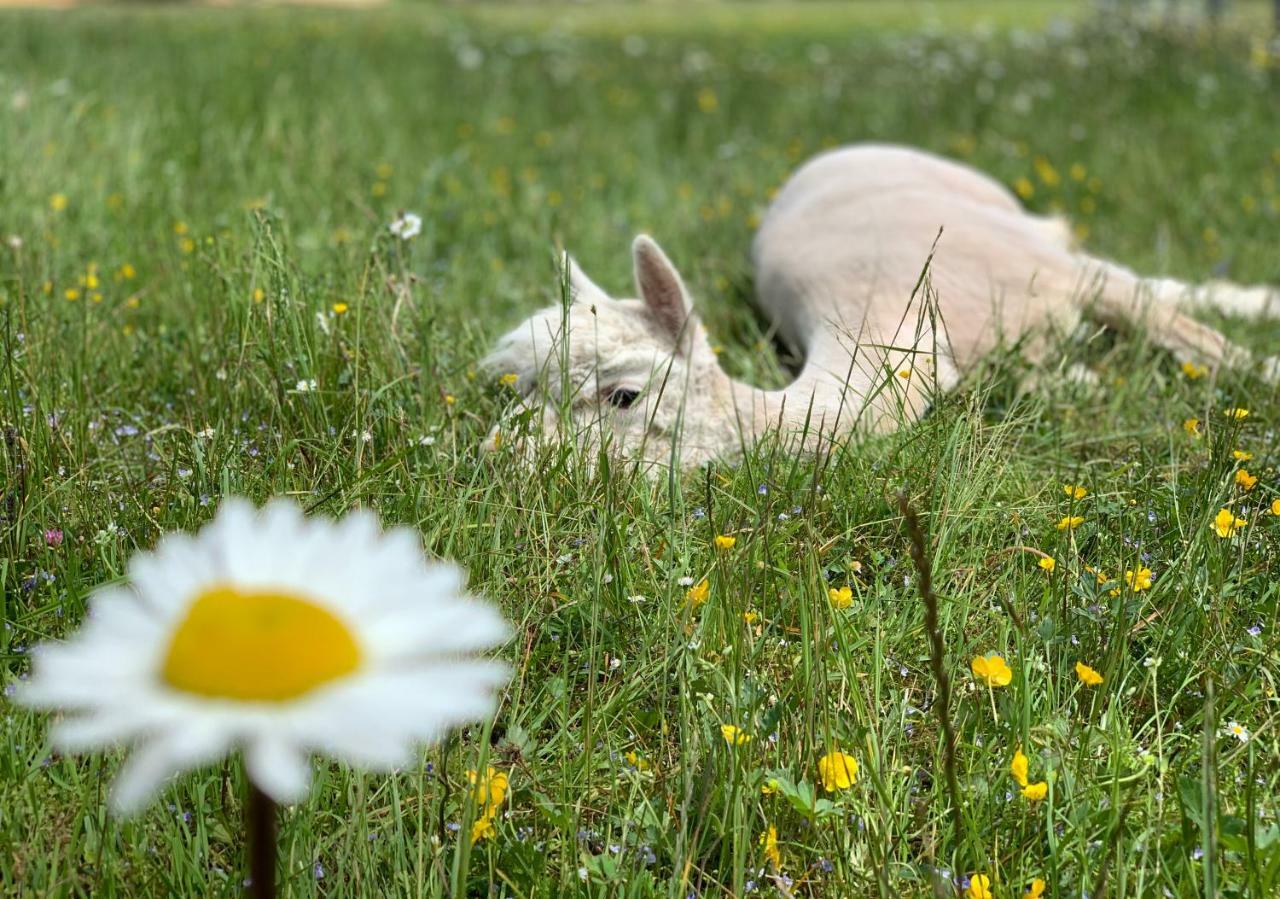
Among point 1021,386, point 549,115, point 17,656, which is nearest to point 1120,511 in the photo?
point 1021,386

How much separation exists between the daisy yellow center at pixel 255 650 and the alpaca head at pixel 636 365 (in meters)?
1.82

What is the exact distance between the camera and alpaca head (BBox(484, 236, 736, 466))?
2908 millimetres

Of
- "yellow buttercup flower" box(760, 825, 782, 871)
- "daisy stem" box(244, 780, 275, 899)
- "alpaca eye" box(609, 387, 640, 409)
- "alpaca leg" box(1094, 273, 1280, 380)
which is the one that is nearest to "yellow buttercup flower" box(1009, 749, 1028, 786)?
"yellow buttercup flower" box(760, 825, 782, 871)

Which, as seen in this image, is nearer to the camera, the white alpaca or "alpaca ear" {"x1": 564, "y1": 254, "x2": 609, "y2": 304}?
the white alpaca

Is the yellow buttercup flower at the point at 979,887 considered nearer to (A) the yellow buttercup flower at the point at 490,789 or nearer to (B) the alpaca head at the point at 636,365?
(A) the yellow buttercup flower at the point at 490,789

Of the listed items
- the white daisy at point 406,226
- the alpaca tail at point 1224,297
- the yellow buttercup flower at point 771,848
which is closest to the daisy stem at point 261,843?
the yellow buttercup flower at point 771,848

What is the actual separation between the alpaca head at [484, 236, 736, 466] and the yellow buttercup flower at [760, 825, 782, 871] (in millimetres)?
1196

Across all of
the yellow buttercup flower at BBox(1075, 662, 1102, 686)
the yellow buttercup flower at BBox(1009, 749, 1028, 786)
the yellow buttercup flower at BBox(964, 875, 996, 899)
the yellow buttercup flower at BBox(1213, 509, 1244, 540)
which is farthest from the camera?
the yellow buttercup flower at BBox(1213, 509, 1244, 540)

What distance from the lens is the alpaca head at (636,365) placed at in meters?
2.91

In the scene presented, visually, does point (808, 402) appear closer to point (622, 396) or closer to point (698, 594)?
point (622, 396)

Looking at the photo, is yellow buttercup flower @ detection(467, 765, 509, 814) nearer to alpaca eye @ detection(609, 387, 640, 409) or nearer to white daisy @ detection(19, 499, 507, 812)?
white daisy @ detection(19, 499, 507, 812)

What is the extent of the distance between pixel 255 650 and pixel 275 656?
0.05 ft

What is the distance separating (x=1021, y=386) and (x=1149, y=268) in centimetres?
197

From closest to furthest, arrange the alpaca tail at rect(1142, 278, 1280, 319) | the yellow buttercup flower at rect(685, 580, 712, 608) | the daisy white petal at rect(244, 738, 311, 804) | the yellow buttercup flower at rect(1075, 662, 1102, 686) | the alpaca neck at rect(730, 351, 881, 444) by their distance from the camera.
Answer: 1. the daisy white petal at rect(244, 738, 311, 804)
2. the yellow buttercup flower at rect(1075, 662, 1102, 686)
3. the yellow buttercup flower at rect(685, 580, 712, 608)
4. the alpaca neck at rect(730, 351, 881, 444)
5. the alpaca tail at rect(1142, 278, 1280, 319)
